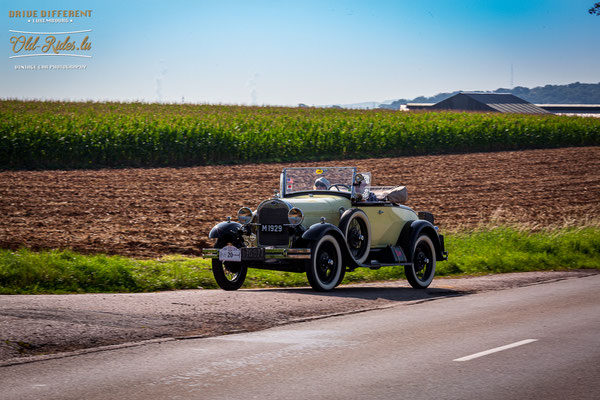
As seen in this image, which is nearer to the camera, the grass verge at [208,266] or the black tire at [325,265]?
the black tire at [325,265]

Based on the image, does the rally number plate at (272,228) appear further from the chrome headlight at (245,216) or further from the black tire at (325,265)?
the black tire at (325,265)

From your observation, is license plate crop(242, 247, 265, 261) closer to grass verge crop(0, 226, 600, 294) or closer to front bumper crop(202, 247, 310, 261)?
front bumper crop(202, 247, 310, 261)

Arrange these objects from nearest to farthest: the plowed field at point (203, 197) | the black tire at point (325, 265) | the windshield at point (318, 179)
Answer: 1. the black tire at point (325, 265)
2. the windshield at point (318, 179)
3. the plowed field at point (203, 197)

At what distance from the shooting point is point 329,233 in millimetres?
12398

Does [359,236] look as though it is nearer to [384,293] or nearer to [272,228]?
[384,293]

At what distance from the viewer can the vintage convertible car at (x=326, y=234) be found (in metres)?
12.4

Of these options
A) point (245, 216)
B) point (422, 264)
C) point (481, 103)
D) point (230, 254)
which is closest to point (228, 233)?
point (245, 216)

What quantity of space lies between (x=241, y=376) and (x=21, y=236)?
1298 cm

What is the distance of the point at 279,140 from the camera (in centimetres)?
4169

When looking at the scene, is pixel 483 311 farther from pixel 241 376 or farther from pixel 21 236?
pixel 21 236

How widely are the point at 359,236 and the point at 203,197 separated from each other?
1458 cm

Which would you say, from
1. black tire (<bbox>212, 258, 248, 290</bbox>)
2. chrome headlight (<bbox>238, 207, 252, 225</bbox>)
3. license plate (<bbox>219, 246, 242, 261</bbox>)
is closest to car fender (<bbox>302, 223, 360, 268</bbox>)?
license plate (<bbox>219, 246, 242, 261</bbox>)

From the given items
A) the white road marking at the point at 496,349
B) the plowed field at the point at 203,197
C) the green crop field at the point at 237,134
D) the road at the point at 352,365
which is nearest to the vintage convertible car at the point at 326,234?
the road at the point at 352,365

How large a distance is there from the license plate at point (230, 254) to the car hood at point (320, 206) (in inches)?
52.4
